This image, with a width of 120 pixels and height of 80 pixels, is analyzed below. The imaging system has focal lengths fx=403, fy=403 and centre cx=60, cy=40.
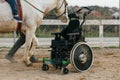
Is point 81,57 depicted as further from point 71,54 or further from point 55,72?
point 55,72

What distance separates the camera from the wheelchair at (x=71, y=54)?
9250 mm

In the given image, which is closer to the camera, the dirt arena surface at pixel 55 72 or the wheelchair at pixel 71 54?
the dirt arena surface at pixel 55 72

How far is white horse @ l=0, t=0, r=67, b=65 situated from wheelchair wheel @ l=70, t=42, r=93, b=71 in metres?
1.18

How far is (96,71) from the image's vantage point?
9617 mm

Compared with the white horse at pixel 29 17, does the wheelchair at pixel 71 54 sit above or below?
below

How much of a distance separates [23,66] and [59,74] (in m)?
1.40

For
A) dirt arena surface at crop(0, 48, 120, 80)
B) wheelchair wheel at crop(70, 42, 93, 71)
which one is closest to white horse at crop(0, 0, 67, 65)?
dirt arena surface at crop(0, 48, 120, 80)

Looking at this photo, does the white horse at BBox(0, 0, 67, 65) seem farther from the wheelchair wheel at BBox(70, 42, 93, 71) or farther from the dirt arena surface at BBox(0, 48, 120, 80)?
the wheelchair wheel at BBox(70, 42, 93, 71)

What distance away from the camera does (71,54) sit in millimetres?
9195

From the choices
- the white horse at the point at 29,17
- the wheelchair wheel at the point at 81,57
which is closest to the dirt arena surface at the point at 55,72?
the wheelchair wheel at the point at 81,57

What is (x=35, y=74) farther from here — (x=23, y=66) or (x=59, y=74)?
(x=23, y=66)

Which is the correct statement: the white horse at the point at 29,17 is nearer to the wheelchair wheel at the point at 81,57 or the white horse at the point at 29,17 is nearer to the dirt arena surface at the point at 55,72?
the dirt arena surface at the point at 55,72

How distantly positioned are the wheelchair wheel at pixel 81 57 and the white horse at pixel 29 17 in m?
1.18

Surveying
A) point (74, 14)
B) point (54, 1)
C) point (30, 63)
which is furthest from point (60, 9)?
point (30, 63)
